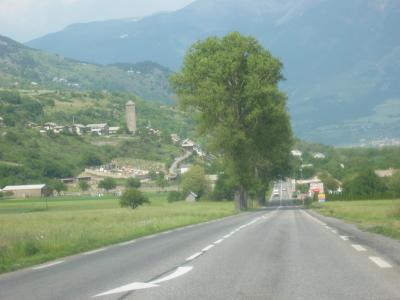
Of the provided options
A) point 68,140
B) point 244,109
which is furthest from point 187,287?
point 68,140

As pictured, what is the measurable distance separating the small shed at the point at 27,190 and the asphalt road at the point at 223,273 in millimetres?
96004

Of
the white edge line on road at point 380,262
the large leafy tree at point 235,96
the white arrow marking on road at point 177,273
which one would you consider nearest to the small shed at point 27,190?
the large leafy tree at point 235,96

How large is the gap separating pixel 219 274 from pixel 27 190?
4141 inches

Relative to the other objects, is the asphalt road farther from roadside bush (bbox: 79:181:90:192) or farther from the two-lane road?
roadside bush (bbox: 79:181:90:192)

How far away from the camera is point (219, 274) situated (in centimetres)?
1284

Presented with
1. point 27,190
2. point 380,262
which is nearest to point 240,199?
point 380,262

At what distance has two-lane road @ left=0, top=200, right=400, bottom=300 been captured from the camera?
10.7 m

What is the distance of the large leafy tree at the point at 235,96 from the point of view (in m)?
57.6

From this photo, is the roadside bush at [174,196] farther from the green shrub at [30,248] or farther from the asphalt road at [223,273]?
the asphalt road at [223,273]

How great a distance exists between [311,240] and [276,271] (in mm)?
7524

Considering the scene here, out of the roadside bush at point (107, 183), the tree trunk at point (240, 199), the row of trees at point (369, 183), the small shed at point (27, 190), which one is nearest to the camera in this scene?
the tree trunk at point (240, 199)

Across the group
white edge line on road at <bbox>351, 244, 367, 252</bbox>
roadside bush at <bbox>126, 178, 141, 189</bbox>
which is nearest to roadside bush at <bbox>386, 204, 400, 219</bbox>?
white edge line on road at <bbox>351, 244, 367, 252</bbox>

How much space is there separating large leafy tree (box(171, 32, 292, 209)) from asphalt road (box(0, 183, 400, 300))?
125ft

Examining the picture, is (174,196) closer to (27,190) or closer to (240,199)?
(27,190)
